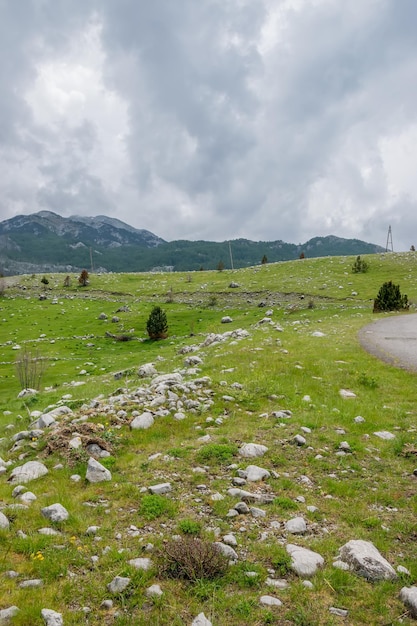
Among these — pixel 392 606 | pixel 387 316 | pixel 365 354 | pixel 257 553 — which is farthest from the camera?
pixel 387 316

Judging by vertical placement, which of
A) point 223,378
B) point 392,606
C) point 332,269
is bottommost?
point 392,606

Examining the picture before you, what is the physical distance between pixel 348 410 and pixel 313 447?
2.86 meters

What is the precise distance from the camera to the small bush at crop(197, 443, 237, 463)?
8.92 m

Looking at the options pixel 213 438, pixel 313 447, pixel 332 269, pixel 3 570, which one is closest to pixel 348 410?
pixel 313 447

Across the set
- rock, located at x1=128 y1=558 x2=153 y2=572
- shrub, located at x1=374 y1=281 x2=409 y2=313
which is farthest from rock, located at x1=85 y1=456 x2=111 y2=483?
shrub, located at x1=374 y1=281 x2=409 y2=313

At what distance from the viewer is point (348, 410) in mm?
11859

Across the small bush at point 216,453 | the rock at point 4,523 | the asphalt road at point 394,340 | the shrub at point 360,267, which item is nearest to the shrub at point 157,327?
the asphalt road at point 394,340

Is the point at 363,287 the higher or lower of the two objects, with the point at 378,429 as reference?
higher

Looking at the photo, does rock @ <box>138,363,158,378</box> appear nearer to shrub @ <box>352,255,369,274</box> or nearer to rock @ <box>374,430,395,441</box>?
rock @ <box>374,430,395,441</box>

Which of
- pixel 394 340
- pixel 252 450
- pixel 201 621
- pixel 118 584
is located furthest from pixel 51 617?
pixel 394 340

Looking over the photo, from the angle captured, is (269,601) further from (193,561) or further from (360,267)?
(360,267)

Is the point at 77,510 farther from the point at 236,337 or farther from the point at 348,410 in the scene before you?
the point at 236,337

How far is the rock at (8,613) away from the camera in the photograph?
4.70 m

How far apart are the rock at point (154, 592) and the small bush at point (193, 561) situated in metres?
0.26
